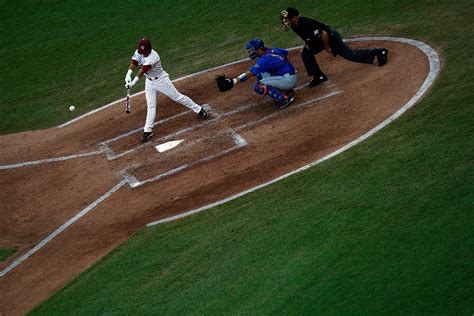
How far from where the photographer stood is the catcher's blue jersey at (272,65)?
14.2 meters

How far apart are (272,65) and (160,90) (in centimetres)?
222

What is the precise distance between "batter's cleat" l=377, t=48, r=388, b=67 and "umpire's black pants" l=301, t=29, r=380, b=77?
0.08m

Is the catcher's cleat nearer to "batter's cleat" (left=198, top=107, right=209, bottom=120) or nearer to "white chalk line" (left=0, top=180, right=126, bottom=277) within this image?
"batter's cleat" (left=198, top=107, right=209, bottom=120)

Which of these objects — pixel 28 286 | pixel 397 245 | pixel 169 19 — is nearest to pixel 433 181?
pixel 397 245

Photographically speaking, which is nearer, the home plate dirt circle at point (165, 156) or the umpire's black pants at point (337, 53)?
the home plate dirt circle at point (165, 156)

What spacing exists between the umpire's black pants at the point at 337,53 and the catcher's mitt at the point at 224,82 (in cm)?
155

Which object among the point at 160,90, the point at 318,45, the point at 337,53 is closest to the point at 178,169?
the point at 160,90

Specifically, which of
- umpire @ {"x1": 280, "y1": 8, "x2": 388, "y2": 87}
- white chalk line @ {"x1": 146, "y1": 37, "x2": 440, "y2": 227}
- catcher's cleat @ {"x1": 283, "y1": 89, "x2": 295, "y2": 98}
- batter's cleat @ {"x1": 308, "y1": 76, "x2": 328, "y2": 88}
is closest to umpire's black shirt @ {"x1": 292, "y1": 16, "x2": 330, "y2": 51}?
umpire @ {"x1": 280, "y1": 8, "x2": 388, "y2": 87}

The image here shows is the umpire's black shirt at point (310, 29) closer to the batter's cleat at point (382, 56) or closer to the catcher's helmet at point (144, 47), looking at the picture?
the batter's cleat at point (382, 56)

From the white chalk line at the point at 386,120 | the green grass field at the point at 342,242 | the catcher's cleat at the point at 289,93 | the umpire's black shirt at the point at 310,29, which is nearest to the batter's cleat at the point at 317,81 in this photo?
the catcher's cleat at the point at 289,93

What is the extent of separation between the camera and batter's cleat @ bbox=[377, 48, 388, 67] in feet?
48.7

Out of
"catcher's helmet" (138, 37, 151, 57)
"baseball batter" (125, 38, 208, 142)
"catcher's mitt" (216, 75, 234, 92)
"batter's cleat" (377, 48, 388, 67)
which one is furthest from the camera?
"batter's cleat" (377, 48, 388, 67)

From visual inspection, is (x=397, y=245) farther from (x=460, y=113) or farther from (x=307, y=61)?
(x=307, y=61)

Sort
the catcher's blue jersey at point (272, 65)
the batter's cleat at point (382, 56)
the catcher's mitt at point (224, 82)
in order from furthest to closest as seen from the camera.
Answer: the batter's cleat at point (382, 56) → the catcher's mitt at point (224, 82) → the catcher's blue jersey at point (272, 65)
